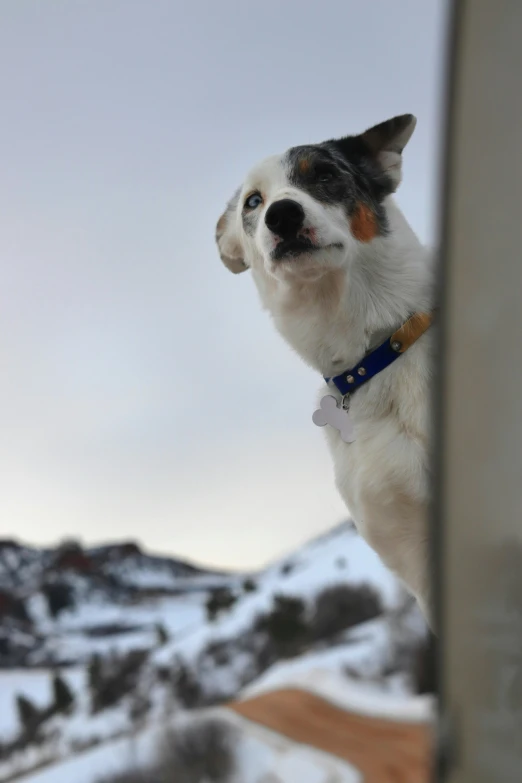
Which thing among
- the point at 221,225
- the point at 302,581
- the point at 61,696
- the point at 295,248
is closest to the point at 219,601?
the point at 302,581

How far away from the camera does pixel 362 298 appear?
1.75 meters

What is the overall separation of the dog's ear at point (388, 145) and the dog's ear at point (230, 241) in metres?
0.44

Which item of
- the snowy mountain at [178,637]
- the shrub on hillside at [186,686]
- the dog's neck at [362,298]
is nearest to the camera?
the dog's neck at [362,298]

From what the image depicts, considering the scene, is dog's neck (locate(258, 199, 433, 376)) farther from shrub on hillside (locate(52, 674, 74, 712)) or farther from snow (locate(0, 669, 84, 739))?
snow (locate(0, 669, 84, 739))

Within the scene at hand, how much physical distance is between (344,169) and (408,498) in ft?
2.72

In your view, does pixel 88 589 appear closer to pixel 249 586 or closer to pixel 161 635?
pixel 161 635

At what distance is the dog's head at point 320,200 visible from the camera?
164 centimetres

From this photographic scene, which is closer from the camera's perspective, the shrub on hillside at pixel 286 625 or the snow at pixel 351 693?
the snow at pixel 351 693

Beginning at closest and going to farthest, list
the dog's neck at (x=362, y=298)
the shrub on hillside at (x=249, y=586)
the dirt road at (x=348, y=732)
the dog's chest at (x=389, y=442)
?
the dog's chest at (x=389, y=442), the dog's neck at (x=362, y=298), the dirt road at (x=348, y=732), the shrub on hillside at (x=249, y=586)

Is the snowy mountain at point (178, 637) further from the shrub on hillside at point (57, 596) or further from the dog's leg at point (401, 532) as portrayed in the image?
the dog's leg at point (401, 532)

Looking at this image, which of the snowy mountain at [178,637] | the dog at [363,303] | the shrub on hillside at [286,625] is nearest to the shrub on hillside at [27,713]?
the snowy mountain at [178,637]

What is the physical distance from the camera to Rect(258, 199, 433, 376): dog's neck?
1.71 meters

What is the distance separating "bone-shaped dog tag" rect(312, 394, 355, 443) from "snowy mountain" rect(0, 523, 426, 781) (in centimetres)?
397

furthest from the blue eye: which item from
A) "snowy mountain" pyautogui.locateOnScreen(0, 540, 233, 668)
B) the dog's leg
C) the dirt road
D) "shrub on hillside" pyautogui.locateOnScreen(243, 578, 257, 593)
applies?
"shrub on hillside" pyautogui.locateOnScreen(243, 578, 257, 593)
